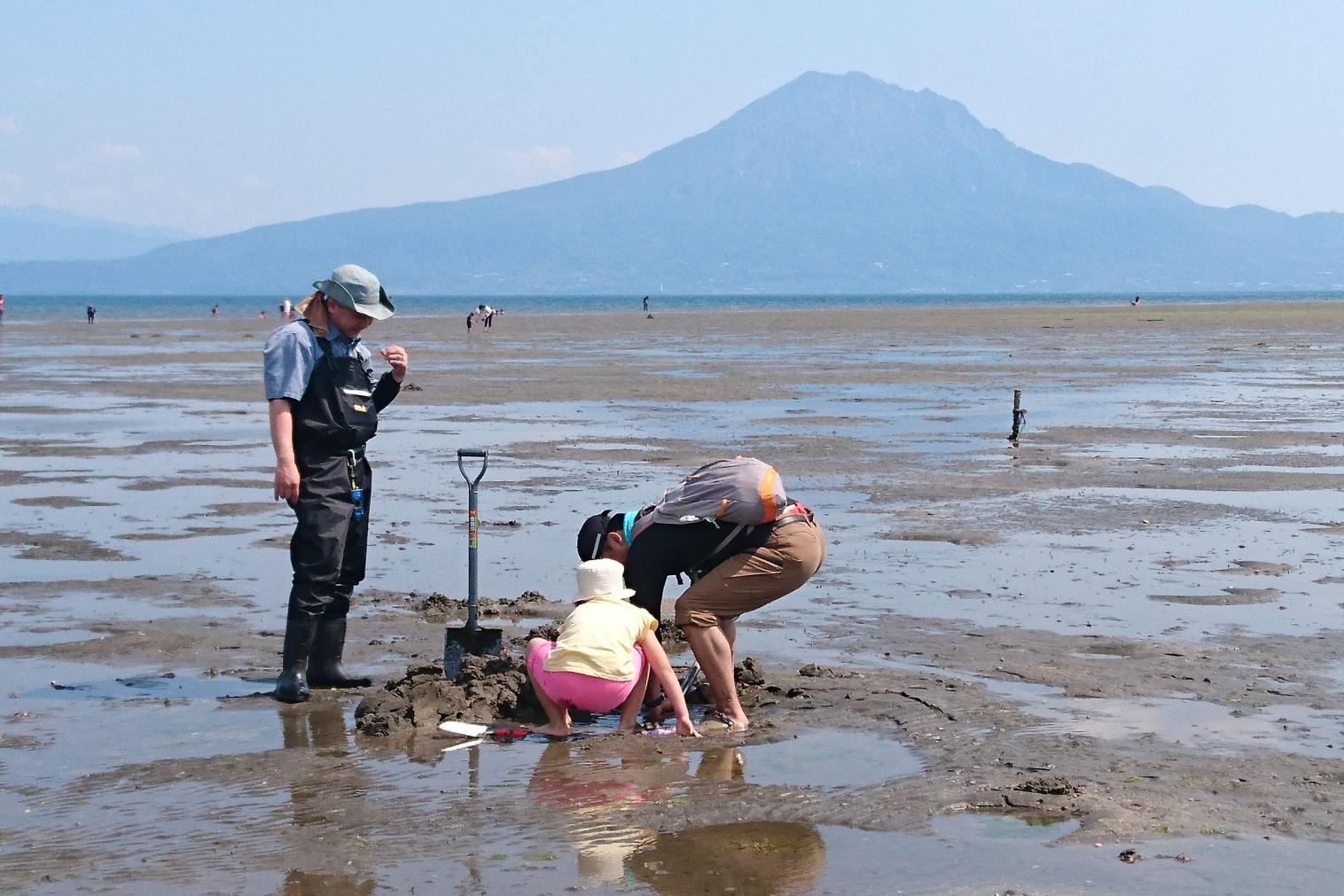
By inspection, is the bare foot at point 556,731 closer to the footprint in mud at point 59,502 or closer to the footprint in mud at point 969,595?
the footprint in mud at point 969,595

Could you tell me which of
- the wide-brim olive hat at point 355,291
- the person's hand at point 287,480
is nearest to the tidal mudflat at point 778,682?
the person's hand at point 287,480

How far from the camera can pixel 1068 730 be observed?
725 centimetres

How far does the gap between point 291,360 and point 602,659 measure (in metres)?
2.20

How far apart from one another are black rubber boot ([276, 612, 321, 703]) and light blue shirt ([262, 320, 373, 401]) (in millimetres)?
1096

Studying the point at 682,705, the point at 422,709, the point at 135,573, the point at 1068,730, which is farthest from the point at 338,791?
the point at 135,573

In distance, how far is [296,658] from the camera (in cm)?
797

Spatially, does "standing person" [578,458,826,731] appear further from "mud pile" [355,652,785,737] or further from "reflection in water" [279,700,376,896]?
"reflection in water" [279,700,376,896]

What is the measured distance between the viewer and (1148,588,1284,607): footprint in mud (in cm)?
1017

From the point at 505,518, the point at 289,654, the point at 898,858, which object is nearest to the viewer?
the point at 898,858

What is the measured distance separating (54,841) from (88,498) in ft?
32.6

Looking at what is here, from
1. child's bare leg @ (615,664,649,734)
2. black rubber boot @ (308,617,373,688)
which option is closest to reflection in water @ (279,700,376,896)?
black rubber boot @ (308,617,373,688)

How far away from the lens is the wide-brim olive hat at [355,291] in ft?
26.3

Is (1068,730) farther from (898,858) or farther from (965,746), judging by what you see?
(898,858)

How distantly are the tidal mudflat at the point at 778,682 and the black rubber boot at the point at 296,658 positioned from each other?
0.12m
